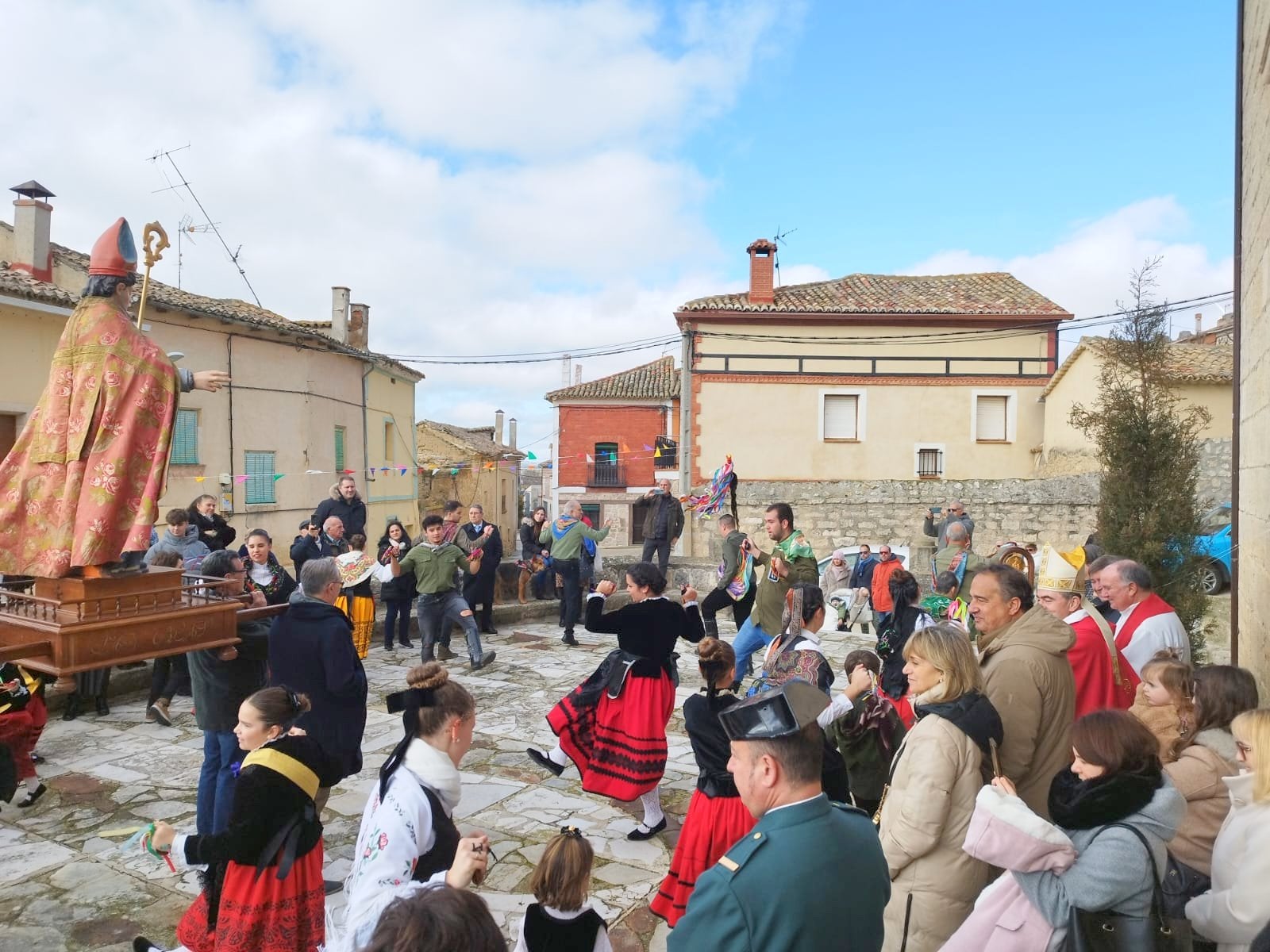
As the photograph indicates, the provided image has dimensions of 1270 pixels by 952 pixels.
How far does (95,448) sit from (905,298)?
2389 centimetres

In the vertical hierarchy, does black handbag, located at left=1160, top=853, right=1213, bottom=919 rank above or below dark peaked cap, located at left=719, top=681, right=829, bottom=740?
below

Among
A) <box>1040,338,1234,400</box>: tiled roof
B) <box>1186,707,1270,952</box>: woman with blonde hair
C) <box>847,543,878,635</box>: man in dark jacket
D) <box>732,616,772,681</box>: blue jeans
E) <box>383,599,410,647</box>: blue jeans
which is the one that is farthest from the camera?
<box>1040,338,1234,400</box>: tiled roof

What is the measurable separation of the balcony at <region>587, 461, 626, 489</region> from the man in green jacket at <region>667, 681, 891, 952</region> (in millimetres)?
35673

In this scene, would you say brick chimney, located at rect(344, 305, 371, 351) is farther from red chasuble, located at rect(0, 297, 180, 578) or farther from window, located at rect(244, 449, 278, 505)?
red chasuble, located at rect(0, 297, 180, 578)

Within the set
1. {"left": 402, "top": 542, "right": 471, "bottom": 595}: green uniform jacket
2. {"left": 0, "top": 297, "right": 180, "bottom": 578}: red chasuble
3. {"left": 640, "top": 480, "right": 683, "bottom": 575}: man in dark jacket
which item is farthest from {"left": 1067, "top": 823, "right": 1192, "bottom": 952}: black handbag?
{"left": 640, "top": 480, "right": 683, "bottom": 575}: man in dark jacket

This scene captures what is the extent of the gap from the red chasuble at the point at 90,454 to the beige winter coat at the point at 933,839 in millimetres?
3096

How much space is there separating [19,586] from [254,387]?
17262 mm

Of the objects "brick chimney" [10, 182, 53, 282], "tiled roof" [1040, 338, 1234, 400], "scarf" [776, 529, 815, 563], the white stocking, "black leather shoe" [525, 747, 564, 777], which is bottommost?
the white stocking

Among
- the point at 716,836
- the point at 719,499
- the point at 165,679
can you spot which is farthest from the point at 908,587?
the point at 719,499

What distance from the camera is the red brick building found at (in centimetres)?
3775

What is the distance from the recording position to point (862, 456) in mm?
24031

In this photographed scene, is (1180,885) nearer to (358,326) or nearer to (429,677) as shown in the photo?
(429,677)

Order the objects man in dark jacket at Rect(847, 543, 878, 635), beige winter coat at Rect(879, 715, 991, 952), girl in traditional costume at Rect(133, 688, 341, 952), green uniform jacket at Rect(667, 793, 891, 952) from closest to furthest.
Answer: green uniform jacket at Rect(667, 793, 891, 952)
beige winter coat at Rect(879, 715, 991, 952)
girl in traditional costume at Rect(133, 688, 341, 952)
man in dark jacket at Rect(847, 543, 878, 635)

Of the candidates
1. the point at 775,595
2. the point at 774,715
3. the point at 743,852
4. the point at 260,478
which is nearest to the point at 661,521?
the point at 775,595
